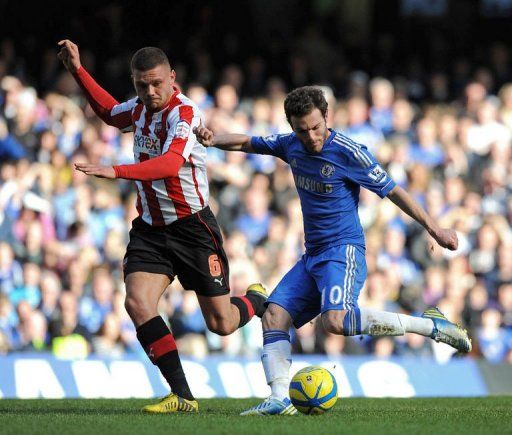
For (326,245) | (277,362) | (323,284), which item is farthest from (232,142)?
(277,362)

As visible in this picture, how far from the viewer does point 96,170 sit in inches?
311

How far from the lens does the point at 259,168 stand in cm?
1631

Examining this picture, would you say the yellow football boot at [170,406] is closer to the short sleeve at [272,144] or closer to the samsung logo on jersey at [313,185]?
the samsung logo on jersey at [313,185]

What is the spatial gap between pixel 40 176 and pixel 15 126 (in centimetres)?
93

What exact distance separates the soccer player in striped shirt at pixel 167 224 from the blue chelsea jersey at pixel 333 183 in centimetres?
78

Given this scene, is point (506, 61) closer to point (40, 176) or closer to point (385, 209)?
point (385, 209)

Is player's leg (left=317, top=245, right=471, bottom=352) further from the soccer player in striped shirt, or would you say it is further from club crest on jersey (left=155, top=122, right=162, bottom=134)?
club crest on jersey (left=155, top=122, right=162, bottom=134)

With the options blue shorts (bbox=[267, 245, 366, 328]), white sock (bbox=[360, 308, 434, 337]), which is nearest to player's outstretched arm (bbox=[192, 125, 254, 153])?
blue shorts (bbox=[267, 245, 366, 328])

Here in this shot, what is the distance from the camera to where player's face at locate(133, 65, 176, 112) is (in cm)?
880

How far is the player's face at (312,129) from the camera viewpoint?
859 cm

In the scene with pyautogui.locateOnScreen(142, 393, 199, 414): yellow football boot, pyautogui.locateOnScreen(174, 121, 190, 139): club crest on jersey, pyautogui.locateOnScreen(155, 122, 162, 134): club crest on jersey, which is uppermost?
pyautogui.locateOnScreen(155, 122, 162, 134): club crest on jersey

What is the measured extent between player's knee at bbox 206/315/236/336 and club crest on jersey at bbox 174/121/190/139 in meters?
1.62

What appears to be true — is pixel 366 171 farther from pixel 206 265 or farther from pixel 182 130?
pixel 206 265

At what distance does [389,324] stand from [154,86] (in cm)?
247
